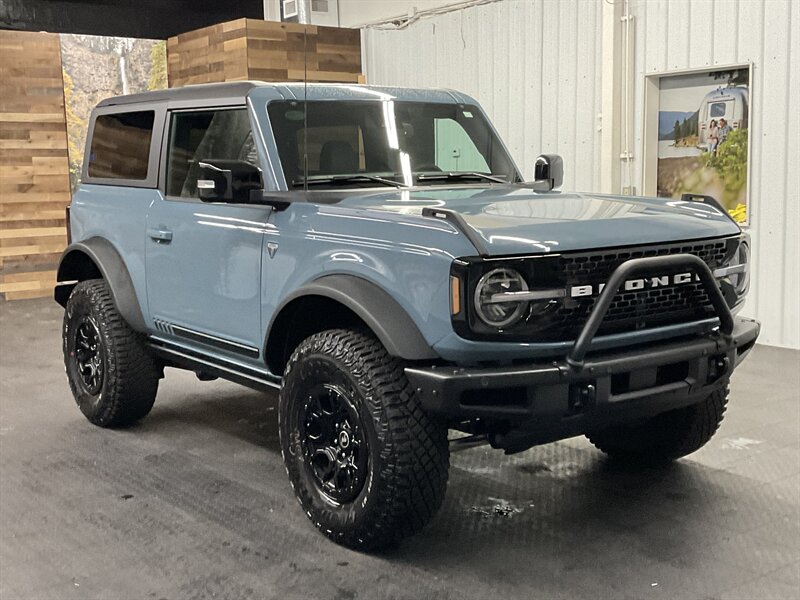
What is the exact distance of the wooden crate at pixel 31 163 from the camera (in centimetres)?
972

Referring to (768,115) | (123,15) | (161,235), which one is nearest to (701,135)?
(768,115)

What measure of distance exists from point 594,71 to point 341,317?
494 cm

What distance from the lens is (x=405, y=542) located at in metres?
3.33

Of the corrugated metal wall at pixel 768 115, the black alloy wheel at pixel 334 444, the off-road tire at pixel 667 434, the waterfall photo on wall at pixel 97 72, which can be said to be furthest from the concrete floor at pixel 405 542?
the waterfall photo on wall at pixel 97 72

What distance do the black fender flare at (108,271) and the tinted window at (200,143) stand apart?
0.51 metres

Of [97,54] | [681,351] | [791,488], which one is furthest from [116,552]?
[97,54]

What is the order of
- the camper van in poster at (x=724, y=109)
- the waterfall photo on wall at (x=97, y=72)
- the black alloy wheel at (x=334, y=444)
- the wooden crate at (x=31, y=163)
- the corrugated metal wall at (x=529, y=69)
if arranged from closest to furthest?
the black alloy wheel at (x=334, y=444)
the camper van in poster at (x=724, y=109)
the corrugated metal wall at (x=529, y=69)
the wooden crate at (x=31, y=163)
the waterfall photo on wall at (x=97, y=72)

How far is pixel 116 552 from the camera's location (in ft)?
10.7

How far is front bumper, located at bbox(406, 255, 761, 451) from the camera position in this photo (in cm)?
283

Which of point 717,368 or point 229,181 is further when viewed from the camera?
point 229,181

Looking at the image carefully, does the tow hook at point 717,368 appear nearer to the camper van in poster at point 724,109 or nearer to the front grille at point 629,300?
the front grille at point 629,300

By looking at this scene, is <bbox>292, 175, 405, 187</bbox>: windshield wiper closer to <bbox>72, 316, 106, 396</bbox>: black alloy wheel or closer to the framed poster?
<bbox>72, 316, 106, 396</bbox>: black alloy wheel

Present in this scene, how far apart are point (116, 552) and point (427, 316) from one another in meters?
1.39

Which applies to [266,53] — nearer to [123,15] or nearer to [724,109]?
[123,15]
